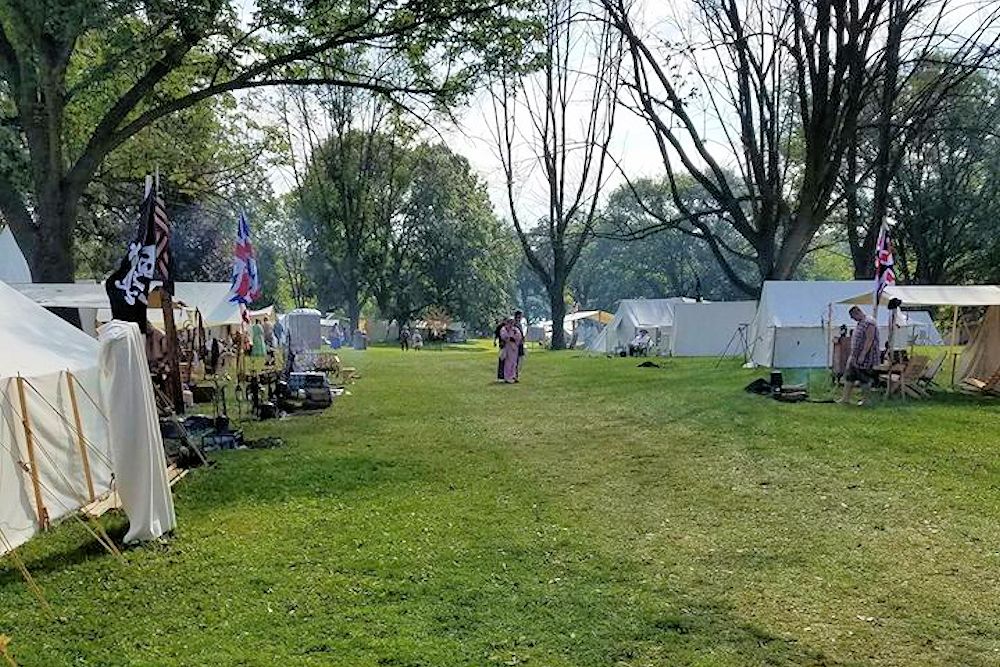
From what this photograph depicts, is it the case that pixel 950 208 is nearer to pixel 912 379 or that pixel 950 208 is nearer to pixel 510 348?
pixel 912 379

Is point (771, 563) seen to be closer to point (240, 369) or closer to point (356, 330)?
point (240, 369)

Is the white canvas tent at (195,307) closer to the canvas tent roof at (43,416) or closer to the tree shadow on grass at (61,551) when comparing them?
the canvas tent roof at (43,416)

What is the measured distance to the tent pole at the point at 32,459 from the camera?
595 cm

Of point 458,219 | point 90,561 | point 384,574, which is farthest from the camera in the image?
point 458,219

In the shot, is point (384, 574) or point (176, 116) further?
point (176, 116)

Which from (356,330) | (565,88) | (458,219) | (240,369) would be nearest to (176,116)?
(240,369)

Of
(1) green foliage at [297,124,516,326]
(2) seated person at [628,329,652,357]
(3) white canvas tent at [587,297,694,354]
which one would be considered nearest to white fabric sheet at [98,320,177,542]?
(2) seated person at [628,329,652,357]

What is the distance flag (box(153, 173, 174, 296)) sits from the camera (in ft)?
25.6

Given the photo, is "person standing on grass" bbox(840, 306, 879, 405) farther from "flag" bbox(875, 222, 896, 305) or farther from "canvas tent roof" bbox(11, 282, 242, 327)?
"canvas tent roof" bbox(11, 282, 242, 327)

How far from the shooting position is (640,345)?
30.9 meters

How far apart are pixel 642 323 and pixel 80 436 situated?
2660cm

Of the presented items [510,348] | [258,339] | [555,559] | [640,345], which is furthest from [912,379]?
[258,339]

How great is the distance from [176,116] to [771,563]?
16194 millimetres

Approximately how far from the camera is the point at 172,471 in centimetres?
829
